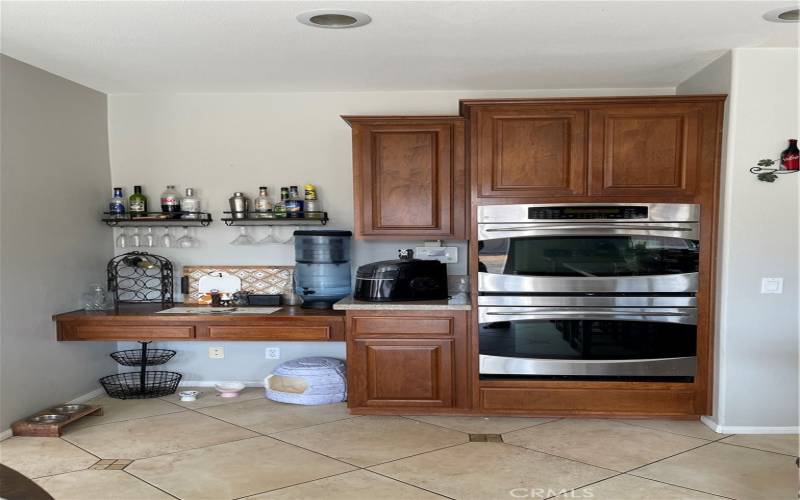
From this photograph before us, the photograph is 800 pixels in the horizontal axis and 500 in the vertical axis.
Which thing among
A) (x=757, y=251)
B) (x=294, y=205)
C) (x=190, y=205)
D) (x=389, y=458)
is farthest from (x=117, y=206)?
(x=757, y=251)


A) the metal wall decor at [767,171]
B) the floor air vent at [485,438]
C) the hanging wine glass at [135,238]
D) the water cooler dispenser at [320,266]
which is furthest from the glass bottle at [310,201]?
the metal wall decor at [767,171]

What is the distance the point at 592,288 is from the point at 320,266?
1870 millimetres

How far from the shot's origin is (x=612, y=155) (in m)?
3.77

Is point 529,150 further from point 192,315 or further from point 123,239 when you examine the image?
point 123,239

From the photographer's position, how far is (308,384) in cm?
429

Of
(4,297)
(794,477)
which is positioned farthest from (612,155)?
(4,297)

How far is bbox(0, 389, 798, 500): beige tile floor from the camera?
2.91 meters

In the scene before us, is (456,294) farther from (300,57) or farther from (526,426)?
(300,57)

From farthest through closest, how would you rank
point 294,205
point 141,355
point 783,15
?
point 141,355
point 294,205
point 783,15

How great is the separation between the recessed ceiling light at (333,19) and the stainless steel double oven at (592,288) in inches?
55.1

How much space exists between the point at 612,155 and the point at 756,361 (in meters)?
1.44

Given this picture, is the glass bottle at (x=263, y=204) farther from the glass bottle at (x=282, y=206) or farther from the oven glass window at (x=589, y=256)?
the oven glass window at (x=589, y=256)

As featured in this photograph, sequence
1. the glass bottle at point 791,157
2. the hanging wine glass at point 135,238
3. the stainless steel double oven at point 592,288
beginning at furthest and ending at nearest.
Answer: the hanging wine glass at point 135,238 → the stainless steel double oven at point 592,288 → the glass bottle at point 791,157

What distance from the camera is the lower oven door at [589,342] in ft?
12.5
